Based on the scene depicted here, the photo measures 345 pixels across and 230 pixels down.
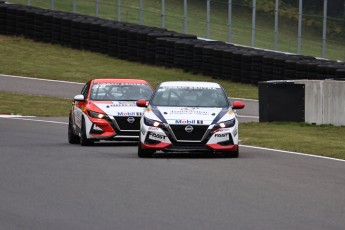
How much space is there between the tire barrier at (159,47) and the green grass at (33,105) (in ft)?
20.6

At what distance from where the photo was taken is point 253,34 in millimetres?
44031

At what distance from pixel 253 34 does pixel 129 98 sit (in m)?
21.0

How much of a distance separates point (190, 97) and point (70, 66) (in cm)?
2564

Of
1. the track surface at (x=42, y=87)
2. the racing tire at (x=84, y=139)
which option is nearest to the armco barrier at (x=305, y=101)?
the racing tire at (x=84, y=139)

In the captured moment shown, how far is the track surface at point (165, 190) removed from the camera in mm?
11578

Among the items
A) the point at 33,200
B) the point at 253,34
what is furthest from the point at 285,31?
the point at 33,200

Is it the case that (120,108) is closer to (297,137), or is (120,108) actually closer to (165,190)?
(297,137)

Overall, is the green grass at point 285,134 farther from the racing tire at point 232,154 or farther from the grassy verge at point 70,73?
the racing tire at point 232,154

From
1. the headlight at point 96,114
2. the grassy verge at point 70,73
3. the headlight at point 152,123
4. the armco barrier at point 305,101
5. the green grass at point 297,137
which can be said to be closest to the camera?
the headlight at point 152,123

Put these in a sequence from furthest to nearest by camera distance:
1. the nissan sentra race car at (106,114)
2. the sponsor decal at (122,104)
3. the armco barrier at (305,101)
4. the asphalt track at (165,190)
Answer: the armco barrier at (305,101)
the sponsor decal at (122,104)
the nissan sentra race car at (106,114)
the asphalt track at (165,190)

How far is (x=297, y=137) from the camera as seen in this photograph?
24.9 meters

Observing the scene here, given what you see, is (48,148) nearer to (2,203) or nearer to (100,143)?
(100,143)

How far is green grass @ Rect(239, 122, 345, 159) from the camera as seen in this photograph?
72.3 ft

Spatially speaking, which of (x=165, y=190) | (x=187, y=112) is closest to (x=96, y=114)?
(x=187, y=112)
